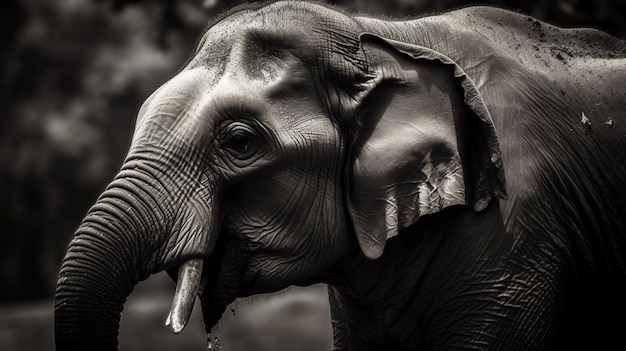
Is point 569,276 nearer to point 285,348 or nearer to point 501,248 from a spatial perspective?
point 501,248

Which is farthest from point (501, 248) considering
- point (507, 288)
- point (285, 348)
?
point (285, 348)

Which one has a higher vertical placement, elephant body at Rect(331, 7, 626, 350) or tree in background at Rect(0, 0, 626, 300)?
elephant body at Rect(331, 7, 626, 350)

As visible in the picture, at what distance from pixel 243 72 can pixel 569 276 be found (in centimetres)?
168

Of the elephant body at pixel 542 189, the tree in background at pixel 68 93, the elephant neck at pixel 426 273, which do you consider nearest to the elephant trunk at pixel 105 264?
the elephant neck at pixel 426 273

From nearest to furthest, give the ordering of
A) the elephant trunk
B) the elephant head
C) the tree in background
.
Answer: the elephant trunk → the elephant head → the tree in background

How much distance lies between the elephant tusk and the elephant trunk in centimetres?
13

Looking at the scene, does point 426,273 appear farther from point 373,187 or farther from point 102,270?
point 102,270

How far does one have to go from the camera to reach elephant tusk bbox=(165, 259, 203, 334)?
151 inches

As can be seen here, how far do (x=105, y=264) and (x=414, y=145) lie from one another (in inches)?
54.5

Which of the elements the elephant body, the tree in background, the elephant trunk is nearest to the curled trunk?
the elephant trunk

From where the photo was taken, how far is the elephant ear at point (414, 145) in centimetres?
439

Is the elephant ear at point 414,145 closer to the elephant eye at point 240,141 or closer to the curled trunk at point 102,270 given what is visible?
the elephant eye at point 240,141

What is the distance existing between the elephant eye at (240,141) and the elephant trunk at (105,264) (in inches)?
15.8

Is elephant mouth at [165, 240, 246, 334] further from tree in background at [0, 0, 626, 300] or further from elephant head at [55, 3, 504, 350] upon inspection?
tree in background at [0, 0, 626, 300]
